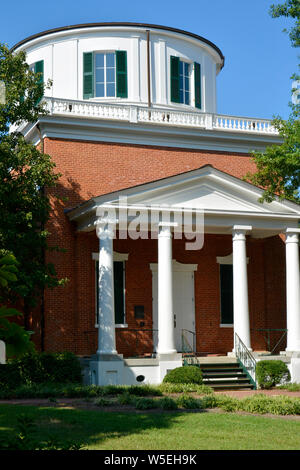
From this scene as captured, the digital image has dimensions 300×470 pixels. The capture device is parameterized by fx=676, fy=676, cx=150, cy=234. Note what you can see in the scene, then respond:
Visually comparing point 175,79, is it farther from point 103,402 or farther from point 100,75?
point 103,402

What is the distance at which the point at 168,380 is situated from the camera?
20.0 meters

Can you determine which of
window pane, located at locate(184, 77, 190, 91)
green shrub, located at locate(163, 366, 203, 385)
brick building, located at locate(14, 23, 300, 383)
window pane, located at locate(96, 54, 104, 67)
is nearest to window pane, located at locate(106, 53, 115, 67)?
brick building, located at locate(14, 23, 300, 383)

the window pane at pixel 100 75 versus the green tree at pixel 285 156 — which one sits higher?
the window pane at pixel 100 75

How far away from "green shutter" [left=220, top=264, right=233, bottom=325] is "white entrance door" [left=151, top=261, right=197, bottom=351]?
1.25 m

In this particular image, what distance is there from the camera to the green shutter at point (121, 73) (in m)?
27.6

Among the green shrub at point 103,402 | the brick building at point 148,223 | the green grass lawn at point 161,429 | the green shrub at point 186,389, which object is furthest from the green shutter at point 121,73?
the green grass lawn at point 161,429

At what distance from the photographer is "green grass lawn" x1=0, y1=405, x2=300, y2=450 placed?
1070 centimetres

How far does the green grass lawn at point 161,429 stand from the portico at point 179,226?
6532 millimetres

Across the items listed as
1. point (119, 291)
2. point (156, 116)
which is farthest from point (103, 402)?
point (156, 116)

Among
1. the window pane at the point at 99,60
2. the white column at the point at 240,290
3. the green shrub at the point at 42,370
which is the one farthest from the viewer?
the window pane at the point at 99,60

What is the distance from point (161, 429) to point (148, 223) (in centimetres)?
1033

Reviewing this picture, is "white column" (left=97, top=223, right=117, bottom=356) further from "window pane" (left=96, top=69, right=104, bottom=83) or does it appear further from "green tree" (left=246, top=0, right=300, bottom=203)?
"window pane" (left=96, top=69, right=104, bottom=83)

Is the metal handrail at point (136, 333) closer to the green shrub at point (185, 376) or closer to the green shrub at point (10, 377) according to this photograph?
the green shrub at point (185, 376)
